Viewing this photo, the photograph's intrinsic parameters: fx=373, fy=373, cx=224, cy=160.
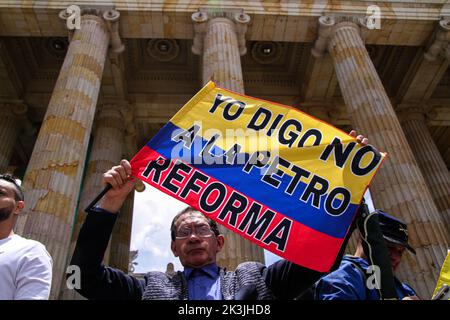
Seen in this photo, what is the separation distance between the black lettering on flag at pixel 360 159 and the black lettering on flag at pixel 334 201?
1.00 ft

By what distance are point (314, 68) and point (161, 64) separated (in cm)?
839

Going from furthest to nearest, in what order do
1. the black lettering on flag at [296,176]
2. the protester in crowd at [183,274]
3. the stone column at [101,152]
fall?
the stone column at [101,152]
the black lettering on flag at [296,176]
the protester in crowd at [183,274]

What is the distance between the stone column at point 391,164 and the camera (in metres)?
10.1

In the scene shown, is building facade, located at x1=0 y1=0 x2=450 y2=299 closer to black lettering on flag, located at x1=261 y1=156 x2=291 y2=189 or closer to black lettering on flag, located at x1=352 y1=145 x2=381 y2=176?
black lettering on flag, located at x1=261 y1=156 x2=291 y2=189

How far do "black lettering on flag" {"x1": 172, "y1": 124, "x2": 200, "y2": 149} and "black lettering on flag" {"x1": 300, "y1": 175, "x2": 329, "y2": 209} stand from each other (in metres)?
1.53

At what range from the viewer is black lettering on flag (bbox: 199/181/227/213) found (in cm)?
397

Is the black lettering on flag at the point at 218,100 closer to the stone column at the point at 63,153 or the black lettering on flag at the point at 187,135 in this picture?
the black lettering on flag at the point at 187,135

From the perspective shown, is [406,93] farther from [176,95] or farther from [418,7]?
[176,95]

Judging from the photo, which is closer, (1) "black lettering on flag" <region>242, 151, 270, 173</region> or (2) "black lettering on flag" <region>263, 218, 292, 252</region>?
(2) "black lettering on flag" <region>263, 218, 292, 252</region>

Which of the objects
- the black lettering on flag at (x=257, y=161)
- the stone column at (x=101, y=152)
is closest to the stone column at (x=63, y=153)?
the stone column at (x=101, y=152)

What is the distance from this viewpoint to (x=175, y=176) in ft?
14.0

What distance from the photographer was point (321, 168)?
418 cm

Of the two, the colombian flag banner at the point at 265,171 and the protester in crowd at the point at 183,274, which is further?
the colombian flag banner at the point at 265,171

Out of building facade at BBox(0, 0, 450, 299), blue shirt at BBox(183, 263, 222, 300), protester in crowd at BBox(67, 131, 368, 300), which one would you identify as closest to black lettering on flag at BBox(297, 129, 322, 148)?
protester in crowd at BBox(67, 131, 368, 300)
